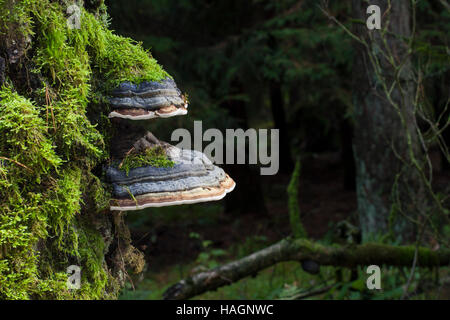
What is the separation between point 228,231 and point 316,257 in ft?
A: 21.4

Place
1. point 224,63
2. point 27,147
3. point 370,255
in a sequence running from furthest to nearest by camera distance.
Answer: point 224,63 < point 370,255 < point 27,147

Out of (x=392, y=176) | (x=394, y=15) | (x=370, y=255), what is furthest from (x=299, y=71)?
(x=370, y=255)

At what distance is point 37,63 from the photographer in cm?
180

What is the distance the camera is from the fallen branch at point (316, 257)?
4281mm

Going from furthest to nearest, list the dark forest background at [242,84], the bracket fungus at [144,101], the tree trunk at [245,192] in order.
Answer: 1. the tree trunk at [245,192]
2. the dark forest background at [242,84]
3. the bracket fungus at [144,101]

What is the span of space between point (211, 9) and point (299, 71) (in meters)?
3.15

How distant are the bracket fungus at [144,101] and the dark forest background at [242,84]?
467 centimetres

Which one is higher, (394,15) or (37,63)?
(394,15)

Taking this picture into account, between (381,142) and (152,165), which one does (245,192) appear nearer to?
(381,142)

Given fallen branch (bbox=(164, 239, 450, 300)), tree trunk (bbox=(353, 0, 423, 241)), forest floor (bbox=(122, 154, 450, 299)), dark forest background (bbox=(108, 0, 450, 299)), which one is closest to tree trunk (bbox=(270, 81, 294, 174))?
forest floor (bbox=(122, 154, 450, 299))

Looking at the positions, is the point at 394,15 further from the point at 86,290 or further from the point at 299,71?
the point at 86,290

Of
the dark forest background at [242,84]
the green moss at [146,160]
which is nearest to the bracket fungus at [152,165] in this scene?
the green moss at [146,160]

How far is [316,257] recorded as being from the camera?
14.8ft

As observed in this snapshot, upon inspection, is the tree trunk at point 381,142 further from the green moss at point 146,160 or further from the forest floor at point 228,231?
the green moss at point 146,160
